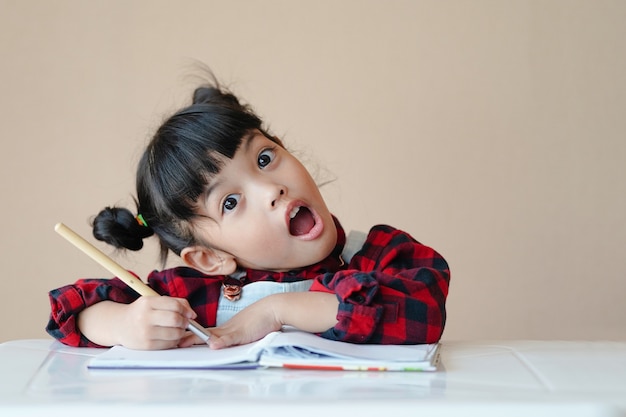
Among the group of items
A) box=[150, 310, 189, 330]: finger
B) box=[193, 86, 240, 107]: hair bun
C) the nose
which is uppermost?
box=[193, 86, 240, 107]: hair bun

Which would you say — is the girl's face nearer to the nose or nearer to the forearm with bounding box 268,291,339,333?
the nose

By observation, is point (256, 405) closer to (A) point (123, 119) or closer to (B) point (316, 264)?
(B) point (316, 264)

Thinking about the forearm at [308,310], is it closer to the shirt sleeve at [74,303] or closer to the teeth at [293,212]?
the teeth at [293,212]

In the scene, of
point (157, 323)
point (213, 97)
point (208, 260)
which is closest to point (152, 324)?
point (157, 323)

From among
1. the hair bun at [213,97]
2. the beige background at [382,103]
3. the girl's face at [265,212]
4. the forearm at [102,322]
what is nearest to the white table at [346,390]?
the forearm at [102,322]

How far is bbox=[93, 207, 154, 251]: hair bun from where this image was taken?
1.21 metres

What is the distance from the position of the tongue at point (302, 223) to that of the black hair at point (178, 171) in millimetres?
123

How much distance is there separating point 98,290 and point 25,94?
1.19m

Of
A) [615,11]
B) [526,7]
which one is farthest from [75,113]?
[615,11]

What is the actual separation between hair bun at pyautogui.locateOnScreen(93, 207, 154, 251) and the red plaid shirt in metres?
0.08

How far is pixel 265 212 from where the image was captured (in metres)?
1.07

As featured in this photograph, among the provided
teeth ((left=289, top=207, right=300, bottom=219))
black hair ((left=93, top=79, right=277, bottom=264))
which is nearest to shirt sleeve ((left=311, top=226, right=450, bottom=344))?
teeth ((left=289, top=207, right=300, bottom=219))

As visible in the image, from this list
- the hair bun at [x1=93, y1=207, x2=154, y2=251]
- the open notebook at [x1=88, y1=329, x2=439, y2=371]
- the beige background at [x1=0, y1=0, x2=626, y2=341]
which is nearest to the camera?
the open notebook at [x1=88, y1=329, x2=439, y2=371]

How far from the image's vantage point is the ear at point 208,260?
115 centimetres
